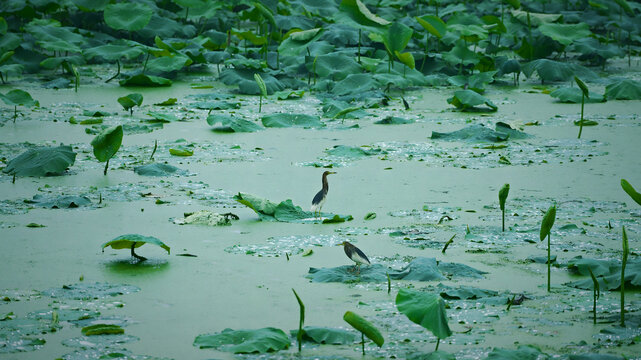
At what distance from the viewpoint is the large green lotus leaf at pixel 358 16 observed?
5.90 metres

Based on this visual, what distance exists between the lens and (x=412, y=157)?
3910 millimetres

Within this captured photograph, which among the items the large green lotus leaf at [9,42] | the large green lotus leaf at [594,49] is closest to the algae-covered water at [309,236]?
the large green lotus leaf at [9,42]

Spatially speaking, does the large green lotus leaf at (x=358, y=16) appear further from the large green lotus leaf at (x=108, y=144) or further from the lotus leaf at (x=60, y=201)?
the lotus leaf at (x=60, y=201)

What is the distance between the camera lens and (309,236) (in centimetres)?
275

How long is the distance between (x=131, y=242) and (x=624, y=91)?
4039mm

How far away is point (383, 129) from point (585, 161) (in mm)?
1207

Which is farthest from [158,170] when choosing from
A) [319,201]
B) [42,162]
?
[319,201]

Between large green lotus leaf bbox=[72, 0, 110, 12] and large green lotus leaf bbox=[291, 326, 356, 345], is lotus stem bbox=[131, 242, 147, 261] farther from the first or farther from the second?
large green lotus leaf bbox=[72, 0, 110, 12]

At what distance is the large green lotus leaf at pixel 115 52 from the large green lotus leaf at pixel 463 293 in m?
4.31

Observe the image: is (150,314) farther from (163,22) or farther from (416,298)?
(163,22)

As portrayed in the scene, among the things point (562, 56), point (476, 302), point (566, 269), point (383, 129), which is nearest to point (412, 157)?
point (383, 129)

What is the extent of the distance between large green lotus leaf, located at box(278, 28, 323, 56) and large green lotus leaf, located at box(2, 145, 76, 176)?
2873 millimetres

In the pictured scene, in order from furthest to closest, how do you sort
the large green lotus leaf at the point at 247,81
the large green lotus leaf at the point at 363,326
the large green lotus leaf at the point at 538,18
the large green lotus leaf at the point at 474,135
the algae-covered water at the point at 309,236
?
the large green lotus leaf at the point at 538,18 → the large green lotus leaf at the point at 247,81 → the large green lotus leaf at the point at 474,135 → the algae-covered water at the point at 309,236 → the large green lotus leaf at the point at 363,326

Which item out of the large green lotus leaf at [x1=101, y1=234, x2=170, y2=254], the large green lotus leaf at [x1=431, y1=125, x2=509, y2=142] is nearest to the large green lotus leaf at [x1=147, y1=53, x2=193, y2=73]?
the large green lotus leaf at [x1=431, y1=125, x2=509, y2=142]
